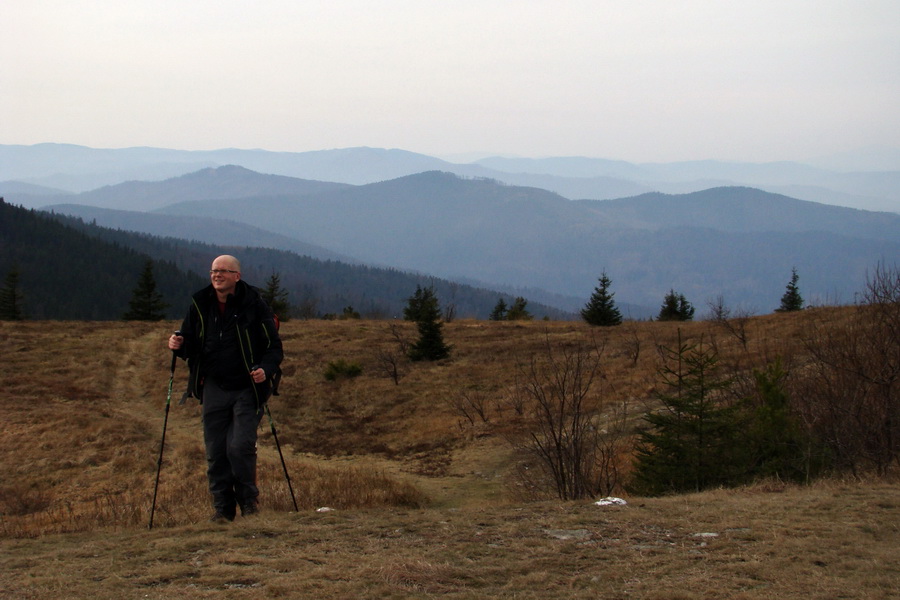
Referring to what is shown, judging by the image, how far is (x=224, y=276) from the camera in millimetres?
6258

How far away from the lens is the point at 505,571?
15.1 ft

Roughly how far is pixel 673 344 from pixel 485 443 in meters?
12.5

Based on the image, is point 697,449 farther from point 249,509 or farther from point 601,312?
point 601,312

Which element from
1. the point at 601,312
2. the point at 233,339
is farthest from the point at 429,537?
the point at 601,312

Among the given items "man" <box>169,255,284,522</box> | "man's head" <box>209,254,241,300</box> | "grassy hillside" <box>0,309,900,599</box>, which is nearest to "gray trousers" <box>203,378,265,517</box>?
"man" <box>169,255,284,522</box>

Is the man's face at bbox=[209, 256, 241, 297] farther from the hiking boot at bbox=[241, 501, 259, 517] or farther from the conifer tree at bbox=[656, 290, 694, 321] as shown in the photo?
the conifer tree at bbox=[656, 290, 694, 321]

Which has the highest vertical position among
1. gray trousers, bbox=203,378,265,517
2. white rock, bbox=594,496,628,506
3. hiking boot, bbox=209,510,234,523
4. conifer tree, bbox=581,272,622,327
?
conifer tree, bbox=581,272,622,327

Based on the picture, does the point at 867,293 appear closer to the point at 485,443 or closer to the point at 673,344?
the point at 485,443

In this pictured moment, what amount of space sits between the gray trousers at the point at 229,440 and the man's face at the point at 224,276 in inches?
36.4

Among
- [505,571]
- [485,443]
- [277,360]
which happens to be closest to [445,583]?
[505,571]

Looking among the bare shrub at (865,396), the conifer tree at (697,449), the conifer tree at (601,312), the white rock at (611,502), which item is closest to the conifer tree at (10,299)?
the conifer tree at (601,312)

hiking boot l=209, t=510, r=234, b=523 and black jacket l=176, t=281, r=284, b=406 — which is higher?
black jacket l=176, t=281, r=284, b=406

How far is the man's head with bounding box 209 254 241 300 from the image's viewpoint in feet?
20.5

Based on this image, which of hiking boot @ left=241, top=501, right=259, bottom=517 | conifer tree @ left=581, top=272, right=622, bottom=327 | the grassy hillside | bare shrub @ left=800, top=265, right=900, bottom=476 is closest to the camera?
the grassy hillside
